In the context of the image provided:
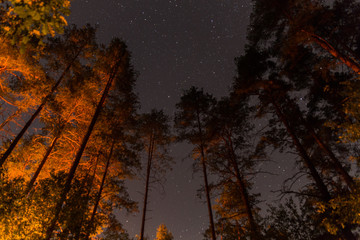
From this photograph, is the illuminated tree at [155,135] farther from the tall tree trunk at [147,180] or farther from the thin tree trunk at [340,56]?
the thin tree trunk at [340,56]

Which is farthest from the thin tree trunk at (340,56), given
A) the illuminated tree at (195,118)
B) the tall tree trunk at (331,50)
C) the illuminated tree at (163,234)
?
the illuminated tree at (163,234)

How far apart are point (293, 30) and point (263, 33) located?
229cm

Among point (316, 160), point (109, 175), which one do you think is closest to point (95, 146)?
point (109, 175)

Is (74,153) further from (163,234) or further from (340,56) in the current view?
(163,234)

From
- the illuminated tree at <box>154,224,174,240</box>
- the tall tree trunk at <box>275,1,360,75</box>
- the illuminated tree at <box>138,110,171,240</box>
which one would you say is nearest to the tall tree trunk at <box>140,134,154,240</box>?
the illuminated tree at <box>138,110,171,240</box>

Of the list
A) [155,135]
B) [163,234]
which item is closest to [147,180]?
[155,135]

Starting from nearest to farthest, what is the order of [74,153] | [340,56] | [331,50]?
[340,56]
[331,50]
[74,153]

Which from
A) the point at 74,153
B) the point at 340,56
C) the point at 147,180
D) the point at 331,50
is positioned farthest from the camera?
the point at 147,180

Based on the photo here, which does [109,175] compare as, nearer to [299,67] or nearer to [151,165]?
[151,165]

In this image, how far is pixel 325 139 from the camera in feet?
42.0

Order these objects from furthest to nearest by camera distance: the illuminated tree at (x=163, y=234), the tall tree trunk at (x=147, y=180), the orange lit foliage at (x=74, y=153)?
1. the illuminated tree at (x=163, y=234)
2. the tall tree trunk at (x=147, y=180)
3. the orange lit foliage at (x=74, y=153)

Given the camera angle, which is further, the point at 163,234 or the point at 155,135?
the point at 163,234

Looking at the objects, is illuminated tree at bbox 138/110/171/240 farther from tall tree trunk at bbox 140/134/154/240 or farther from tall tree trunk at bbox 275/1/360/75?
tall tree trunk at bbox 275/1/360/75

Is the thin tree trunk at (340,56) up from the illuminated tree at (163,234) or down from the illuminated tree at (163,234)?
down
